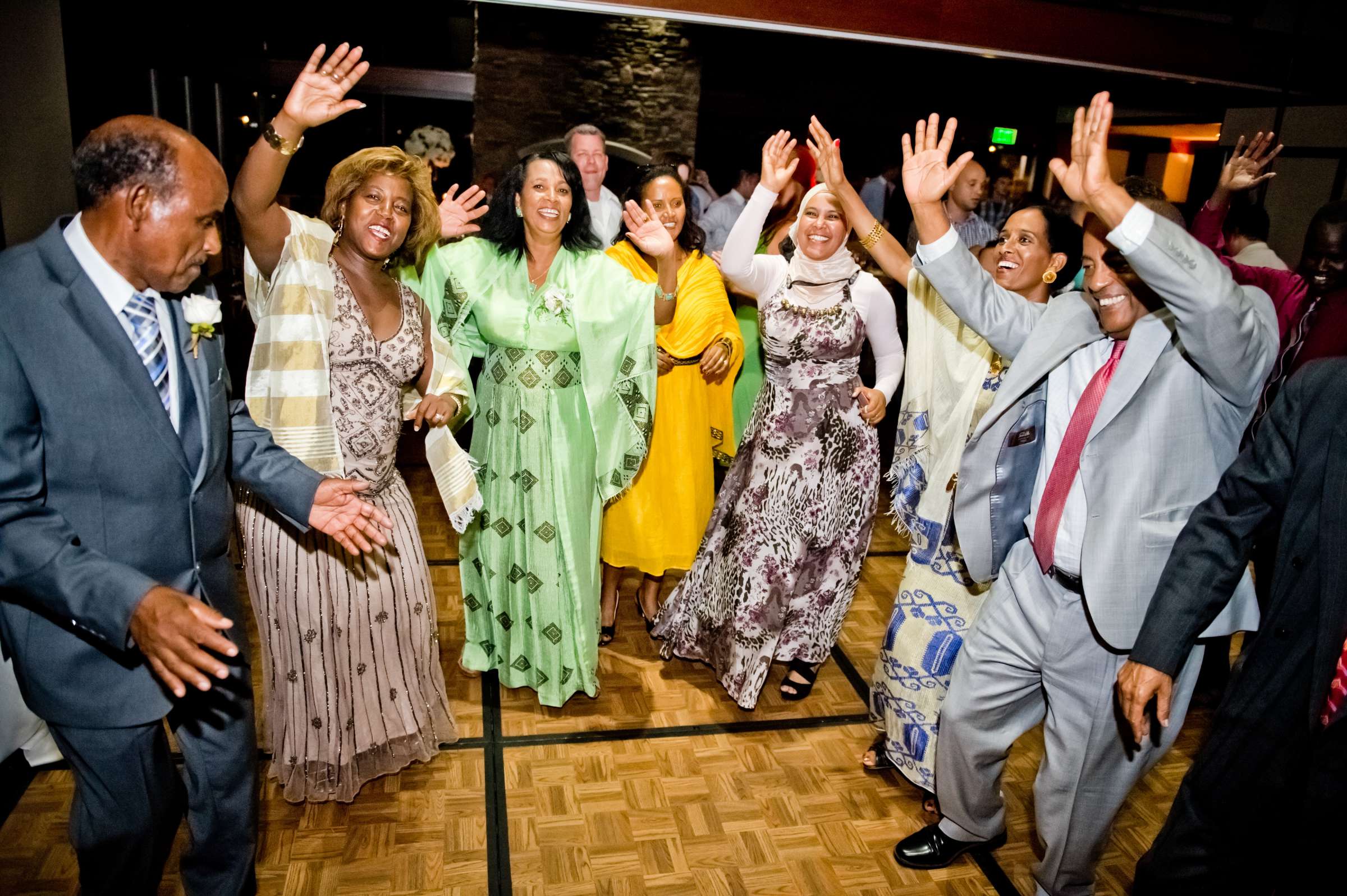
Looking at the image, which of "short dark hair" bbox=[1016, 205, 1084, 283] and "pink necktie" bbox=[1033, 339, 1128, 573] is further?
"short dark hair" bbox=[1016, 205, 1084, 283]

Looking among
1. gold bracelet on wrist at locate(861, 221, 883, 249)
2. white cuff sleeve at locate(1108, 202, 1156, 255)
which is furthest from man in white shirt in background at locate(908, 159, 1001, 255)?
white cuff sleeve at locate(1108, 202, 1156, 255)

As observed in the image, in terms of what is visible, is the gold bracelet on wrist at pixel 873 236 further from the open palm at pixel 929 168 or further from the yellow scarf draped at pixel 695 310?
the yellow scarf draped at pixel 695 310

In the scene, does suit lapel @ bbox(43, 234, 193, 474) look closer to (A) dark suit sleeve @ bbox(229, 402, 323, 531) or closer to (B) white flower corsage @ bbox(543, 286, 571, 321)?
(A) dark suit sleeve @ bbox(229, 402, 323, 531)

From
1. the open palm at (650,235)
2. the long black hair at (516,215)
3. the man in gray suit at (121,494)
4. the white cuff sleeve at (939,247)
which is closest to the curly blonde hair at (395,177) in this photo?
the long black hair at (516,215)

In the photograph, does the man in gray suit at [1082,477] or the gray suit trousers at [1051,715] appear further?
the gray suit trousers at [1051,715]

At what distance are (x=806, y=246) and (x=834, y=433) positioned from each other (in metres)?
0.61

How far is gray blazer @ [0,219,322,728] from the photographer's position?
1438 millimetres

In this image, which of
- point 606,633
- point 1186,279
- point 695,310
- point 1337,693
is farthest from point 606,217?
point 1337,693

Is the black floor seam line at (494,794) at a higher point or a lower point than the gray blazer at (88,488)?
lower

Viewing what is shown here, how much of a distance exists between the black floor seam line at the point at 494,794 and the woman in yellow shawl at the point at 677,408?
510mm

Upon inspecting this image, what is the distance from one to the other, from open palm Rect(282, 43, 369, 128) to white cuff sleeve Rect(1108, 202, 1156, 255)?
1.57 metres

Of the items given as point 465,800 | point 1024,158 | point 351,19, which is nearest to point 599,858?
point 465,800

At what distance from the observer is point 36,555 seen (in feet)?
4.70

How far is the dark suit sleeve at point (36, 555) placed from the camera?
143cm
